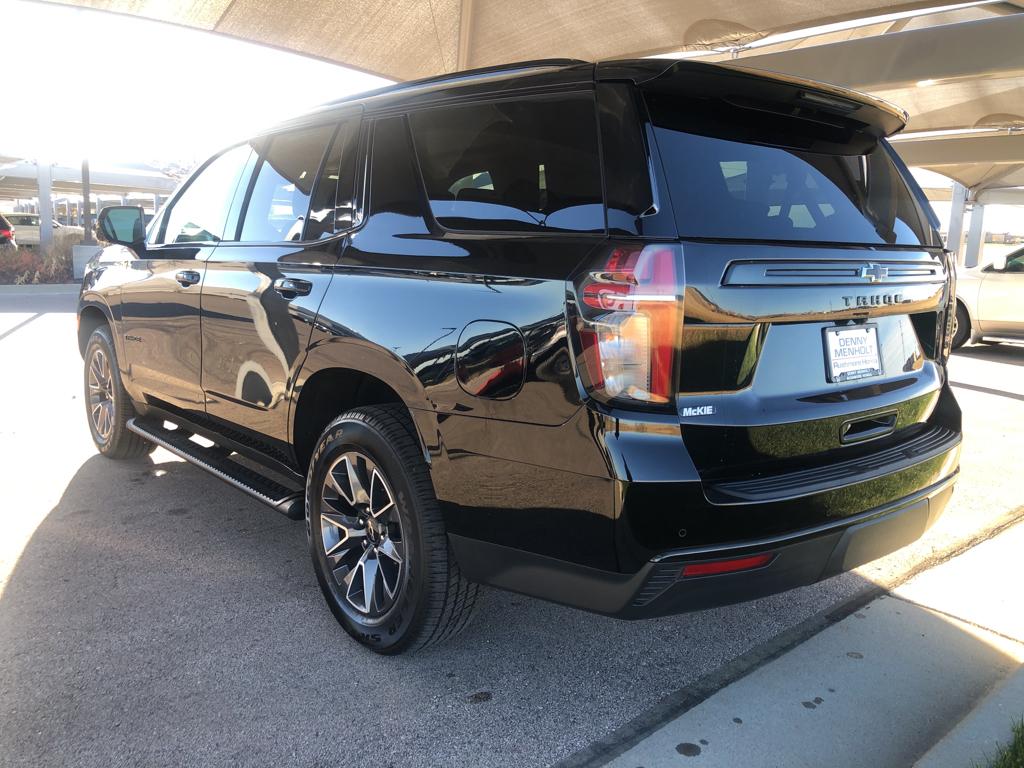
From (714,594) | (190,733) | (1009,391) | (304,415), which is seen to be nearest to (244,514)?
(304,415)

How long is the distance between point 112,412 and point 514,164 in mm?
3586

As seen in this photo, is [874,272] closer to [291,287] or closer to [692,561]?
[692,561]

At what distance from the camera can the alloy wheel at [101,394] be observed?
203 inches

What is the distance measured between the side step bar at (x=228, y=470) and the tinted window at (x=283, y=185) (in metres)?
0.99

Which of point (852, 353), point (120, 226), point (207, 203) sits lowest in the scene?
point (852, 353)

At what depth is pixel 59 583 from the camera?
355 centimetres

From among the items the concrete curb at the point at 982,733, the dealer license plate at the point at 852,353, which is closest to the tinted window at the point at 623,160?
the dealer license plate at the point at 852,353

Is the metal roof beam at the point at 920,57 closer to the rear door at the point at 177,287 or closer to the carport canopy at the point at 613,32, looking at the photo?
the carport canopy at the point at 613,32

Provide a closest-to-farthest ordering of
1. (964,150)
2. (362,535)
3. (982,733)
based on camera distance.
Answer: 1. (982,733)
2. (362,535)
3. (964,150)

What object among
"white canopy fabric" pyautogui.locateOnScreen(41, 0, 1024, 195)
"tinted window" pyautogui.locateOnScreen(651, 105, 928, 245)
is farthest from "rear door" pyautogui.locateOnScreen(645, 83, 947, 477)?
"white canopy fabric" pyautogui.locateOnScreen(41, 0, 1024, 195)

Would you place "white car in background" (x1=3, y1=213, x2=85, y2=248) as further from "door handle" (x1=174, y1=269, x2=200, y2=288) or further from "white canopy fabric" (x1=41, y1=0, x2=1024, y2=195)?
"door handle" (x1=174, y1=269, x2=200, y2=288)

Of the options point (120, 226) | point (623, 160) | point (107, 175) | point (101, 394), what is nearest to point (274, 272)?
point (623, 160)

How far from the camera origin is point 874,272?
2594mm

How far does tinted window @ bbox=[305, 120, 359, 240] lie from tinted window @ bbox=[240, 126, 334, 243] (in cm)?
7
